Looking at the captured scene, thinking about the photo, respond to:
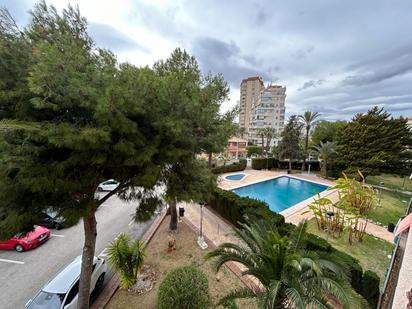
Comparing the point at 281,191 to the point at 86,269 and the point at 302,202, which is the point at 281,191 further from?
the point at 86,269

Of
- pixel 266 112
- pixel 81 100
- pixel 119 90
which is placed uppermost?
pixel 266 112

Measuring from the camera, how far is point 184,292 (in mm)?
5590

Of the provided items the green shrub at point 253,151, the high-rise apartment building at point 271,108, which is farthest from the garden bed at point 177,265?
the high-rise apartment building at point 271,108

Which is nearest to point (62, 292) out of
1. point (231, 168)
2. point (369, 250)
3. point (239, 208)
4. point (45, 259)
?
point (45, 259)

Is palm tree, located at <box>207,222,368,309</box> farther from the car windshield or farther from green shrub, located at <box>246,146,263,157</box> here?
green shrub, located at <box>246,146,263,157</box>

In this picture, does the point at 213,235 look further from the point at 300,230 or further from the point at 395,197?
the point at 395,197

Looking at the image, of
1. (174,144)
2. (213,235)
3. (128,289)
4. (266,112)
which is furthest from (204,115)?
(266,112)

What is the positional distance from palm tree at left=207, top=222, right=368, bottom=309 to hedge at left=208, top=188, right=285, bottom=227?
4565mm

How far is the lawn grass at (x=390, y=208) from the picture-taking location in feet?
45.8

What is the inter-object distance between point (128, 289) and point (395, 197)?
2531cm

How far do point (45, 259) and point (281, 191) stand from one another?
836 inches

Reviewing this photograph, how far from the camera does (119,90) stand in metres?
3.89

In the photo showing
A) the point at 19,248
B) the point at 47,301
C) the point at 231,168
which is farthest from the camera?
the point at 231,168

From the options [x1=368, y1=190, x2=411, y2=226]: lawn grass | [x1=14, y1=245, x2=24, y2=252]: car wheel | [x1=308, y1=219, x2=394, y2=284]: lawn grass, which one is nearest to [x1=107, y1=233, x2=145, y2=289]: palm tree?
[x1=14, y1=245, x2=24, y2=252]: car wheel
